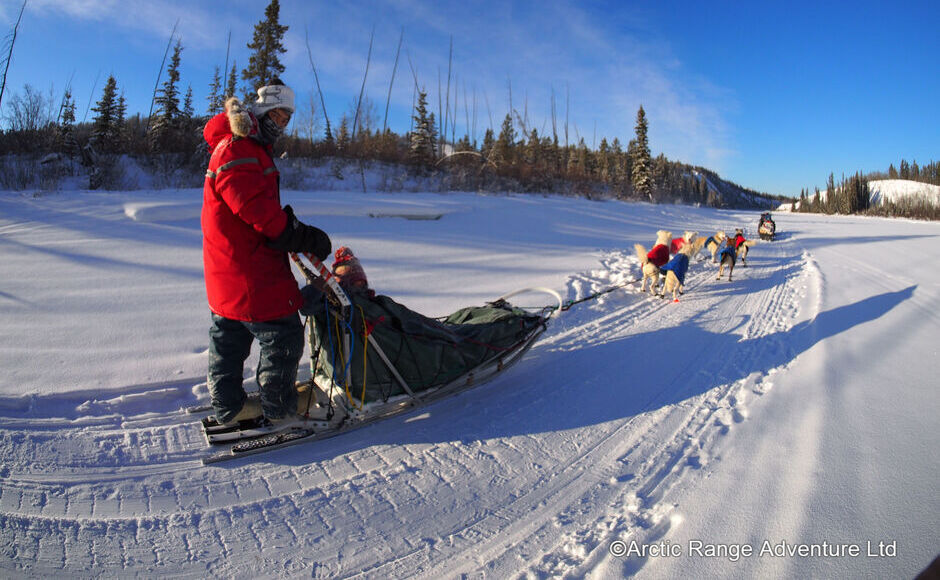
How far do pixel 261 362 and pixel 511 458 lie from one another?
1576 millimetres

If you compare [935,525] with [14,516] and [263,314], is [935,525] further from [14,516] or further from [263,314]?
[14,516]

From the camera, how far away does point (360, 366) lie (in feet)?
9.44

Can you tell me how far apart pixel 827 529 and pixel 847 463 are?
73 centimetres

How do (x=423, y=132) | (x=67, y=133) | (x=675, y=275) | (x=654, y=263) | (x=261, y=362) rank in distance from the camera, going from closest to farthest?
(x=261, y=362), (x=675, y=275), (x=654, y=263), (x=67, y=133), (x=423, y=132)

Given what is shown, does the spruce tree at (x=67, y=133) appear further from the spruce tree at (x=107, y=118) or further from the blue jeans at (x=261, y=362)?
the blue jeans at (x=261, y=362)

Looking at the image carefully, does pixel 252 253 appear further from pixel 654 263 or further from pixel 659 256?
pixel 659 256

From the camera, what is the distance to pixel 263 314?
247 centimetres

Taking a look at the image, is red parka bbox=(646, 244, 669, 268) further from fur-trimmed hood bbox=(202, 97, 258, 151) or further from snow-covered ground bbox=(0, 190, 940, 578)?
fur-trimmed hood bbox=(202, 97, 258, 151)

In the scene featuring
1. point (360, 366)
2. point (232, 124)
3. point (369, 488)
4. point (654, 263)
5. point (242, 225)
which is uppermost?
point (232, 124)

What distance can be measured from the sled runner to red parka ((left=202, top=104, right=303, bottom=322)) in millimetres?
244

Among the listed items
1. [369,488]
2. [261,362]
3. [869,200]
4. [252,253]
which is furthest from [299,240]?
[869,200]

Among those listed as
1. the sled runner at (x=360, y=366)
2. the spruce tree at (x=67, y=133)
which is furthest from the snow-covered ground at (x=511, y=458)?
the spruce tree at (x=67, y=133)

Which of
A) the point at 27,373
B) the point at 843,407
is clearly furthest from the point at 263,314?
the point at 843,407

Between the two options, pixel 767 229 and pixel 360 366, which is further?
pixel 767 229
